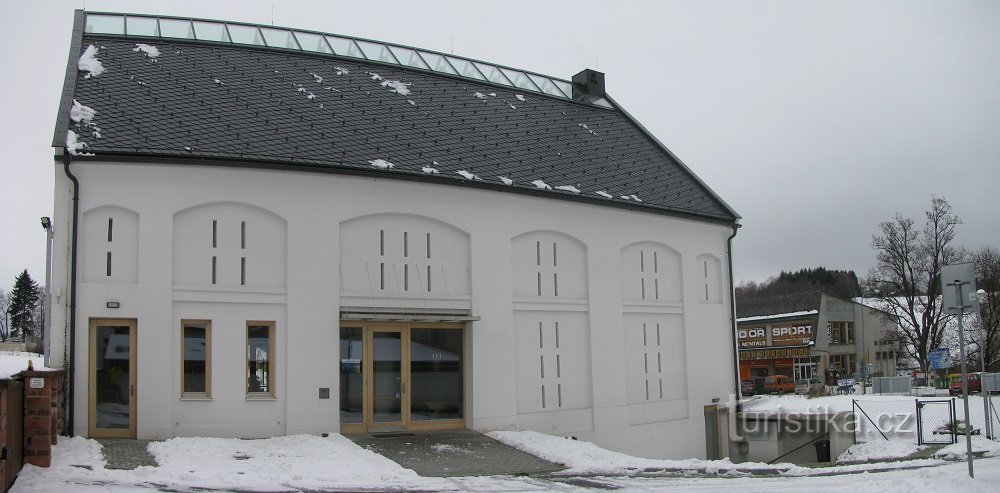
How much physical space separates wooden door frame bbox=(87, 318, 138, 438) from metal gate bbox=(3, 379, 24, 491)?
12.7 ft

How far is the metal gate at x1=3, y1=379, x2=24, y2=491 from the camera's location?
409 inches

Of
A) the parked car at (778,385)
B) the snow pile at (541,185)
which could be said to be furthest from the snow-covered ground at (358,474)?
the parked car at (778,385)

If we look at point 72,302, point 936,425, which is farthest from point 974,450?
point 72,302

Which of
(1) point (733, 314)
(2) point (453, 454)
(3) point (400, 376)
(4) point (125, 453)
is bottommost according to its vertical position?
(2) point (453, 454)

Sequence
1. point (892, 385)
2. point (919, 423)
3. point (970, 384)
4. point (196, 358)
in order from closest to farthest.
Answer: point (196, 358), point (919, 423), point (892, 385), point (970, 384)

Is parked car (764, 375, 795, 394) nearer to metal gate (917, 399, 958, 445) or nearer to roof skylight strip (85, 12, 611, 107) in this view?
metal gate (917, 399, 958, 445)

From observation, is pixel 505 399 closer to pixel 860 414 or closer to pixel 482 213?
pixel 482 213

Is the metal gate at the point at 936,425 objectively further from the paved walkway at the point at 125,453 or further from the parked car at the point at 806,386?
the parked car at the point at 806,386

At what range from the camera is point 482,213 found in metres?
19.6

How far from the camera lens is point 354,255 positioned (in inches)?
706

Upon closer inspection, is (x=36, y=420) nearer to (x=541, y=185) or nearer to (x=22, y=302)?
(x=541, y=185)

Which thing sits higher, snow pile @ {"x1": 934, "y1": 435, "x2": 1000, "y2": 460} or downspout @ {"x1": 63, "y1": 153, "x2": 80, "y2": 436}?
downspout @ {"x1": 63, "y1": 153, "x2": 80, "y2": 436}

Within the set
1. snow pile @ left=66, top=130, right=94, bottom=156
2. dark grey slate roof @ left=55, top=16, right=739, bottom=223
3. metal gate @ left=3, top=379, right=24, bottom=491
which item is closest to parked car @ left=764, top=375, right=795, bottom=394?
dark grey slate roof @ left=55, top=16, right=739, bottom=223

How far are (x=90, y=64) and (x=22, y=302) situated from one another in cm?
5743
